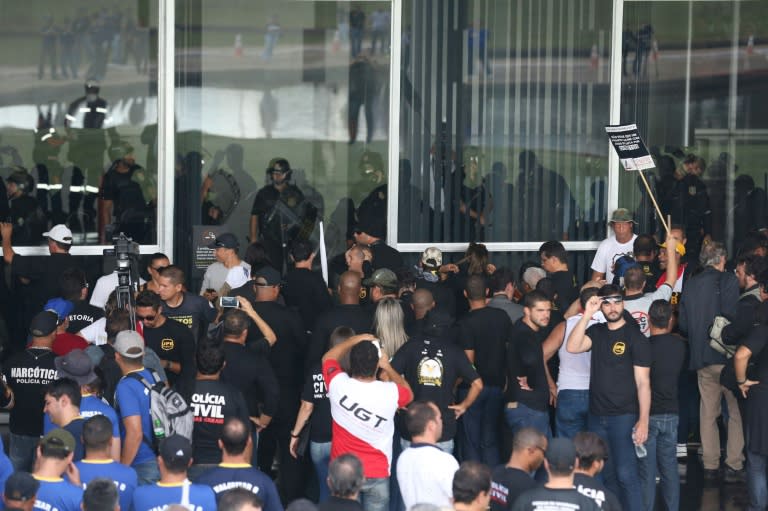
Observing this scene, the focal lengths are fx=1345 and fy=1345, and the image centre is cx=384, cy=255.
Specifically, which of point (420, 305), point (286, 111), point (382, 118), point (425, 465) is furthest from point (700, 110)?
point (425, 465)

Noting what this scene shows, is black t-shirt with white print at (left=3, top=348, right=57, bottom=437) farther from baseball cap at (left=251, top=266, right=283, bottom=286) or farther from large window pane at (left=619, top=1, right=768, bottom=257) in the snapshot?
large window pane at (left=619, top=1, right=768, bottom=257)

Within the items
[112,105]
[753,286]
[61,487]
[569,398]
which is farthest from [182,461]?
[112,105]

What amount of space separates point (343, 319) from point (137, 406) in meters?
1.97

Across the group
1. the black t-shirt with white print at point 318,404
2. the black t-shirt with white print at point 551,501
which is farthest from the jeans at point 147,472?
the black t-shirt with white print at point 551,501

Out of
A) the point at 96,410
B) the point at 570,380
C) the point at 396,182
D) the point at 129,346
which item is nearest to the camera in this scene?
the point at 96,410

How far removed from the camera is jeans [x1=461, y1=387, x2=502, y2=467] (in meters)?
10.4

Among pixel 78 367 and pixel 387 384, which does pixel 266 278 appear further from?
pixel 78 367

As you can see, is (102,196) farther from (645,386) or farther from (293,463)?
(645,386)

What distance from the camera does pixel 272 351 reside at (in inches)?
401

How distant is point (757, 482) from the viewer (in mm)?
10062

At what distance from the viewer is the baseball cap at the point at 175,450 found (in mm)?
7211

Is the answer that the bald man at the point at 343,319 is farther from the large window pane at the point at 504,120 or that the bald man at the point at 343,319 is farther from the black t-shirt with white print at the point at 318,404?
the large window pane at the point at 504,120

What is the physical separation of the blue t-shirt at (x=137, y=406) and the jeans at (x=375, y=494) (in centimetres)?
138

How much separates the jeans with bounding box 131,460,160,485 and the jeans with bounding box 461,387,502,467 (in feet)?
9.23
